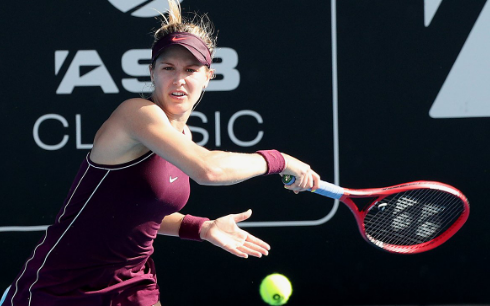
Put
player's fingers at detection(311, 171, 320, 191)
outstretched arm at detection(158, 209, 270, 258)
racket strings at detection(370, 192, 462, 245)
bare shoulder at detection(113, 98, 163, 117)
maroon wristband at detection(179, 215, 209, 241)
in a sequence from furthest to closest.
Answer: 1. racket strings at detection(370, 192, 462, 245)
2. maroon wristband at detection(179, 215, 209, 241)
3. outstretched arm at detection(158, 209, 270, 258)
4. player's fingers at detection(311, 171, 320, 191)
5. bare shoulder at detection(113, 98, 163, 117)

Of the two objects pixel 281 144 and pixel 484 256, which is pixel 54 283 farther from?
pixel 484 256

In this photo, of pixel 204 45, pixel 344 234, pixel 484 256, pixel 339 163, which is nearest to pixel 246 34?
pixel 339 163

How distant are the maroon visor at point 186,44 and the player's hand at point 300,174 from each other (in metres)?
0.43

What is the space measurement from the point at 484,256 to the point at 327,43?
1.49 metres

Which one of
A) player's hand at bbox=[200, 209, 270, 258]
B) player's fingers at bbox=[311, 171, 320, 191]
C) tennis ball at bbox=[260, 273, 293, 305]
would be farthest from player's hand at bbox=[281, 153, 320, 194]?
tennis ball at bbox=[260, 273, 293, 305]

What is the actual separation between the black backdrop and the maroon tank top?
1.63 metres

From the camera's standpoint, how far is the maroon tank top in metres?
2.04

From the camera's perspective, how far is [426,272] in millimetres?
3883

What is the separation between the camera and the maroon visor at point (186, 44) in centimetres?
217

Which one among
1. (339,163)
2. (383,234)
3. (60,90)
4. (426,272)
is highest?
(60,90)

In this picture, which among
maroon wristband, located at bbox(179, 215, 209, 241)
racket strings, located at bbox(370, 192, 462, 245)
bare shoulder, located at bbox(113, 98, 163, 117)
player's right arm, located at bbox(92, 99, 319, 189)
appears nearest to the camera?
player's right arm, located at bbox(92, 99, 319, 189)

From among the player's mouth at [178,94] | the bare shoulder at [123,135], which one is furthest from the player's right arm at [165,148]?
the player's mouth at [178,94]

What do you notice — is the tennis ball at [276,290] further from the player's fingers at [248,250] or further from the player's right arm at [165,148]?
the player's right arm at [165,148]

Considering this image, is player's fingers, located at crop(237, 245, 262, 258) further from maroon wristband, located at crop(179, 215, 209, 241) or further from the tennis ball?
the tennis ball
